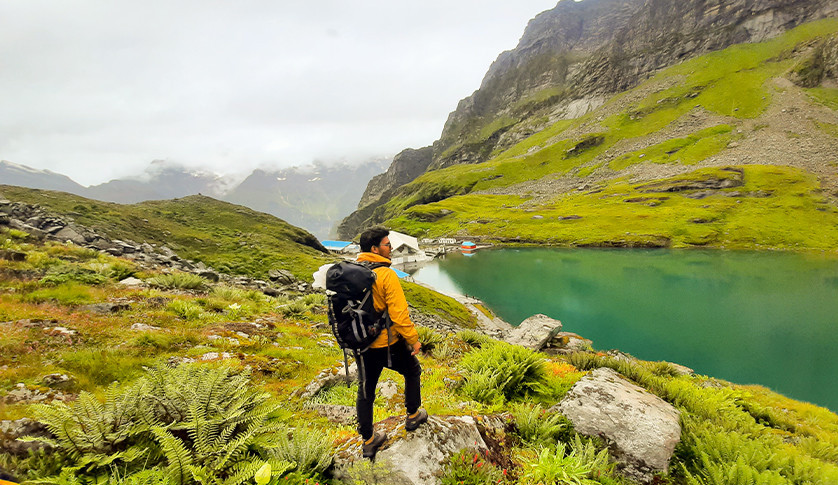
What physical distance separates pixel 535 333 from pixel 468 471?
1377cm

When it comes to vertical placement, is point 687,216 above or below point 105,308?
below

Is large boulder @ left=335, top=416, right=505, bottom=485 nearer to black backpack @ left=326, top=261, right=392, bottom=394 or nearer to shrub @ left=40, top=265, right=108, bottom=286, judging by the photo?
black backpack @ left=326, top=261, right=392, bottom=394

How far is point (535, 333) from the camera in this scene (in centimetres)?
1641

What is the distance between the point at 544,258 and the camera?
54906 millimetres

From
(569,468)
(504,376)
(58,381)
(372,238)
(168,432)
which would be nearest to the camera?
(168,432)

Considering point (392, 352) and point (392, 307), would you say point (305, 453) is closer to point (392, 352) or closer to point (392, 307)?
point (392, 352)

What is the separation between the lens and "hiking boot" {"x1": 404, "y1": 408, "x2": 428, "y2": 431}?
4566mm

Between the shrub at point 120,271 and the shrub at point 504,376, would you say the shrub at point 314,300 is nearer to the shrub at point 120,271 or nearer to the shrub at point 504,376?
the shrub at point 120,271

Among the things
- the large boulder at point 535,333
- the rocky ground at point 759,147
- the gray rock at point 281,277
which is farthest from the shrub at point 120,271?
the rocky ground at point 759,147

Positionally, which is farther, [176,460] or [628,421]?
[628,421]

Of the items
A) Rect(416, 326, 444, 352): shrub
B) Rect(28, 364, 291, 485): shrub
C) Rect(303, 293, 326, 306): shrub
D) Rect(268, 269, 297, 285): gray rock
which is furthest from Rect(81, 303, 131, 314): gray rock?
Rect(268, 269, 297, 285): gray rock

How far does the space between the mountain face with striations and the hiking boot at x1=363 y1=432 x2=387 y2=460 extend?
66880 mm

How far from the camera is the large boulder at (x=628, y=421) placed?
4840 millimetres

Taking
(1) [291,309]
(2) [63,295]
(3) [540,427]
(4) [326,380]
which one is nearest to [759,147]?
(3) [540,427]
